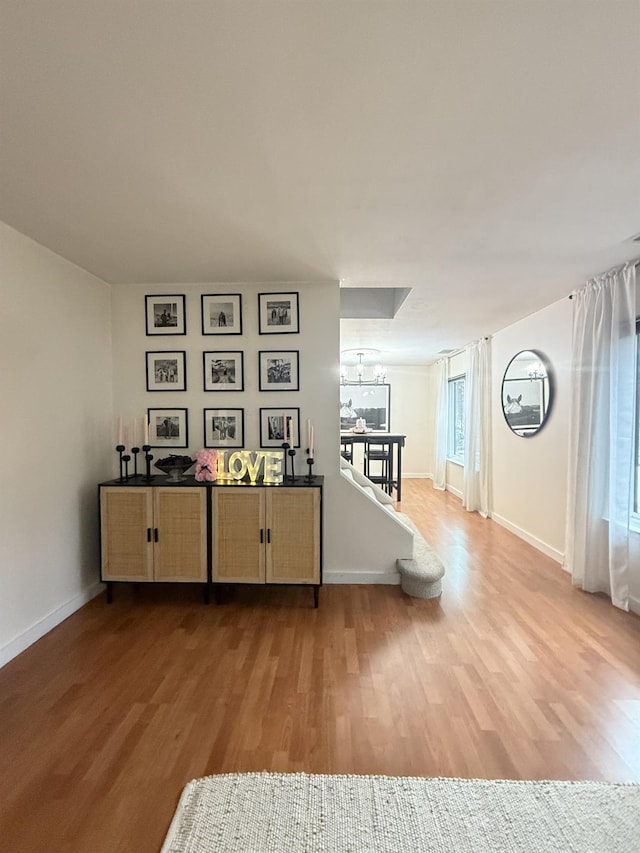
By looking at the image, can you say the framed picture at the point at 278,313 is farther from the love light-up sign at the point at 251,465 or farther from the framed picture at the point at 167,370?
the love light-up sign at the point at 251,465

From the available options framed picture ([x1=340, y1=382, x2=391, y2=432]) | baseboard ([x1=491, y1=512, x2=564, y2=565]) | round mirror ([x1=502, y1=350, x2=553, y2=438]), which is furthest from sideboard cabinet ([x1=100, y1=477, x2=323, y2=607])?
framed picture ([x1=340, y1=382, x2=391, y2=432])

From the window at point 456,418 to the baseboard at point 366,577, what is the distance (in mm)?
4393

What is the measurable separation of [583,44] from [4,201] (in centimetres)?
246

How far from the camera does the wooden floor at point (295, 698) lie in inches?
64.7

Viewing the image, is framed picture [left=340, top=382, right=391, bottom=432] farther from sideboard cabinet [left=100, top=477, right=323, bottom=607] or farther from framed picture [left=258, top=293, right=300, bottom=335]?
sideboard cabinet [left=100, top=477, right=323, bottom=607]

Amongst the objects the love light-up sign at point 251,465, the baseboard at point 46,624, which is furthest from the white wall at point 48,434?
the love light-up sign at point 251,465

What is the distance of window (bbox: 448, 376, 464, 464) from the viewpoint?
767 centimetres

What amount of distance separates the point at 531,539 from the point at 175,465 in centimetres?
366

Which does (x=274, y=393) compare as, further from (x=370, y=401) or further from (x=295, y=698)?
(x=370, y=401)

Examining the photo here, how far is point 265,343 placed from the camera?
352 cm

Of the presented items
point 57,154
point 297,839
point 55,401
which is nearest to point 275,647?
point 297,839

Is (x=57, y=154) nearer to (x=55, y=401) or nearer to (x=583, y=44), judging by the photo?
(x=55, y=401)

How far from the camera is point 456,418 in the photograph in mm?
7898

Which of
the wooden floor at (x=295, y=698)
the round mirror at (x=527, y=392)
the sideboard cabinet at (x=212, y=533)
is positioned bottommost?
the wooden floor at (x=295, y=698)
